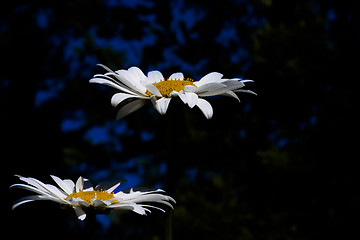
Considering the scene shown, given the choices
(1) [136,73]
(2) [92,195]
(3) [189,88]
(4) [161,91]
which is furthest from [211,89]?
(2) [92,195]

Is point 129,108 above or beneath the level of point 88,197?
above

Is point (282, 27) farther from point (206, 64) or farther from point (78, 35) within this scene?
point (78, 35)

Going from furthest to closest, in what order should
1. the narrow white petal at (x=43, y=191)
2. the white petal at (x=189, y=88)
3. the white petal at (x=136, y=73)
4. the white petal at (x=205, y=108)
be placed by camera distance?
1. the white petal at (x=136, y=73)
2. the white petal at (x=189, y=88)
3. the white petal at (x=205, y=108)
4. the narrow white petal at (x=43, y=191)

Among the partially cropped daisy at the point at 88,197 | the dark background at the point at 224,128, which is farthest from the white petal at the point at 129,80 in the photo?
the dark background at the point at 224,128

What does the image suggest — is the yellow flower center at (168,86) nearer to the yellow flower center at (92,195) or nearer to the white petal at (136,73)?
the white petal at (136,73)

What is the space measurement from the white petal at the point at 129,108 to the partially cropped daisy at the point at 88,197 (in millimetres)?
227

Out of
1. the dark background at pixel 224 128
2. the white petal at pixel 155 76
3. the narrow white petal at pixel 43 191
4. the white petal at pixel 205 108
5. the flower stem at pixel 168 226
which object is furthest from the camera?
the dark background at pixel 224 128

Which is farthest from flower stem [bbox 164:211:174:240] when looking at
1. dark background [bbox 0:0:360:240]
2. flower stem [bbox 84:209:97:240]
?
dark background [bbox 0:0:360:240]

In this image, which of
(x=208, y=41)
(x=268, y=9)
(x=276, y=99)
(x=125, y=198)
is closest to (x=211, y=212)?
(x=276, y=99)

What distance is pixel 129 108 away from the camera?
4.21 feet

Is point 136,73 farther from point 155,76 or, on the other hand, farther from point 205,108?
point 205,108

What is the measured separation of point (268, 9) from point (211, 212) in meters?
3.84

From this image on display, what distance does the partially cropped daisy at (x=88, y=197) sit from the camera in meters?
1.13

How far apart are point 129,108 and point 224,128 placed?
593 centimetres
